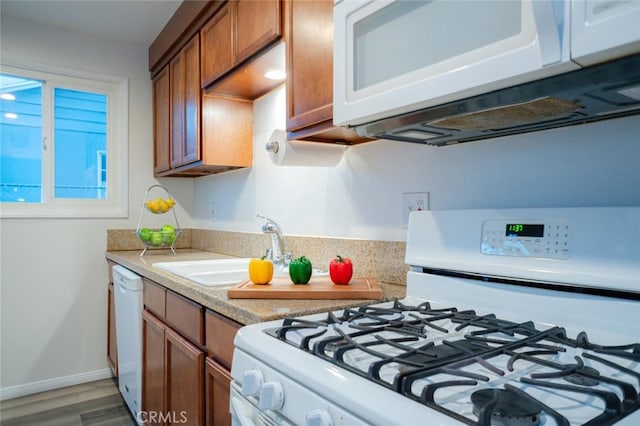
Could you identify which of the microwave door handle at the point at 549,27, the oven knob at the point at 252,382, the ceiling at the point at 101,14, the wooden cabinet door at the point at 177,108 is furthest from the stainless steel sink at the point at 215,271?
the ceiling at the point at 101,14

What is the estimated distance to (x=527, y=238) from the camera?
1.00 m

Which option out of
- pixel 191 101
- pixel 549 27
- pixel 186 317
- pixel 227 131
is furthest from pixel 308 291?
pixel 191 101

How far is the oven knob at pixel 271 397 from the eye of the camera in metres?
0.75

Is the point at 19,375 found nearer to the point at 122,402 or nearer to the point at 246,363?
the point at 122,402

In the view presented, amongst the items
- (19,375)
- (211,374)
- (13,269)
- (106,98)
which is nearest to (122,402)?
(19,375)

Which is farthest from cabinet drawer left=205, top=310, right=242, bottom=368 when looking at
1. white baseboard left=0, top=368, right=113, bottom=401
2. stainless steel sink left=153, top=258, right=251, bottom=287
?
white baseboard left=0, top=368, right=113, bottom=401

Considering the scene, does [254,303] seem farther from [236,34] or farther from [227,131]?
[227,131]

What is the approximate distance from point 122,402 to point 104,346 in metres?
0.54

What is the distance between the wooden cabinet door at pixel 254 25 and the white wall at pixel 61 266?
1.57 m

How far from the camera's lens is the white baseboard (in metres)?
2.69

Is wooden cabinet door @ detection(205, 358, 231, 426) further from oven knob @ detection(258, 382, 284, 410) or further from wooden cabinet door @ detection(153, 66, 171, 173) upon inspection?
wooden cabinet door @ detection(153, 66, 171, 173)

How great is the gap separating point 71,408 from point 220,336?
1.89 meters

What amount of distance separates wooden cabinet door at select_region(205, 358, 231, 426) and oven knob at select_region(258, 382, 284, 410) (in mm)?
516

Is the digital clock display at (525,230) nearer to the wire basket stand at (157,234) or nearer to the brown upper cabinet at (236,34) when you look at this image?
the brown upper cabinet at (236,34)
